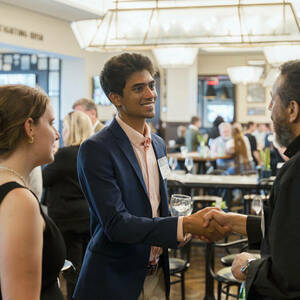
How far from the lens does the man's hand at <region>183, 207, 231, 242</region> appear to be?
2.15 metres

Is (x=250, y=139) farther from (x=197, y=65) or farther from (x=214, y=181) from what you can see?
(x=197, y=65)

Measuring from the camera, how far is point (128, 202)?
2131mm

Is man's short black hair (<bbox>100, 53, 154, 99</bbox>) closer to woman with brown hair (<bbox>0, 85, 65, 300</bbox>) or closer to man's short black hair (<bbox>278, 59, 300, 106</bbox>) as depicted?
woman with brown hair (<bbox>0, 85, 65, 300</bbox>)

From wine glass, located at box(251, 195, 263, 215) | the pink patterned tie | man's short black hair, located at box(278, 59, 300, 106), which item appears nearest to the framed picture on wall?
wine glass, located at box(251, 195, 263, 215)

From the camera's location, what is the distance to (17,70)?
1245 cm

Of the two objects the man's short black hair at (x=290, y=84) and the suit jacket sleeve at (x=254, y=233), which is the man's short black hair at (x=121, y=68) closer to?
the man's short black hair at (x=290, y=84)

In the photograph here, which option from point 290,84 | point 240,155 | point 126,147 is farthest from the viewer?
point 240,155

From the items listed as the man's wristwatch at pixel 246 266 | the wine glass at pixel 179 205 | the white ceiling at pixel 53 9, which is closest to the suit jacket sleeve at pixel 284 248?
the man's wristwatch at pixel 246 266

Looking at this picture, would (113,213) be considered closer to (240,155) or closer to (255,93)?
(240,155)

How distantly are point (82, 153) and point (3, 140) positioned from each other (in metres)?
0.52

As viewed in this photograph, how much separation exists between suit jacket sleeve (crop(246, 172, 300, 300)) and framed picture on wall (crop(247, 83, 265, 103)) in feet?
51.7

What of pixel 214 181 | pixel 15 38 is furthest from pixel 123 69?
pixel 15 38

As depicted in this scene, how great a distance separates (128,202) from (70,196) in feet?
6.70

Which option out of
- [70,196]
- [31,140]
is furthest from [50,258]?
[70,196]
